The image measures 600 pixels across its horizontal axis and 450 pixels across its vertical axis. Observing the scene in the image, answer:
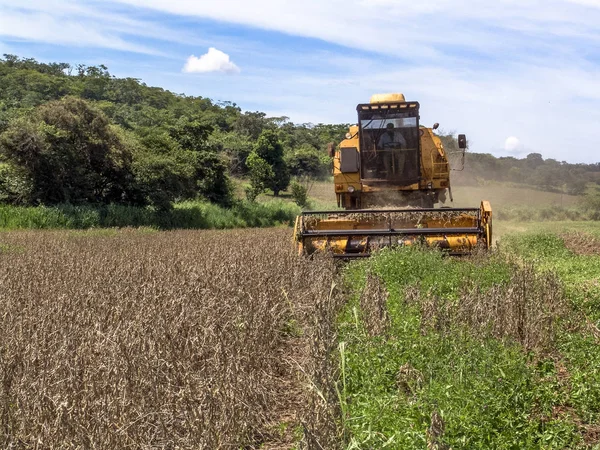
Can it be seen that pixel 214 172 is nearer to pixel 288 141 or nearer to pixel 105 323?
pixel 105 323

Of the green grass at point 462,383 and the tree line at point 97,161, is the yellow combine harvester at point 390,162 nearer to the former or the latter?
the green grass at point 462,383

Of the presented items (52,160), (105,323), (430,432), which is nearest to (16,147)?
(52,160)

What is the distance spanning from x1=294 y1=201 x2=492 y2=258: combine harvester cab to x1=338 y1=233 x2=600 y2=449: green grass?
3.01 metres

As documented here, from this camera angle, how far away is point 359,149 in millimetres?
12156

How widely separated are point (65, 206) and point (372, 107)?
13795mm

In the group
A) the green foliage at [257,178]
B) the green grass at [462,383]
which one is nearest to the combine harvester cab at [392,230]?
the green grass at [462,383]

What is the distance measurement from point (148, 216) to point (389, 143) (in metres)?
14.1

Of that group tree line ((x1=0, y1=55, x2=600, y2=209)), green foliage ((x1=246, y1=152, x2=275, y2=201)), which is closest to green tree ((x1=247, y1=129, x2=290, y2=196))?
tree line ((x1=0, y1=55, x2=600, y2=209))

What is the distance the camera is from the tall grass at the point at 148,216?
2114cm

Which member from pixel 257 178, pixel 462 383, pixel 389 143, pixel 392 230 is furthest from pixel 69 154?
pixel 462 383

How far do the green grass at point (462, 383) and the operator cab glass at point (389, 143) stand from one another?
5686mm

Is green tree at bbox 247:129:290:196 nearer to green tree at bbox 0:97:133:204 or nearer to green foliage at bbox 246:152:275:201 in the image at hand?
green foliage at bbox 246:152:275:201

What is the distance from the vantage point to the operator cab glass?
11969 millimetres

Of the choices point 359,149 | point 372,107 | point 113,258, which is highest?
point 372,107
